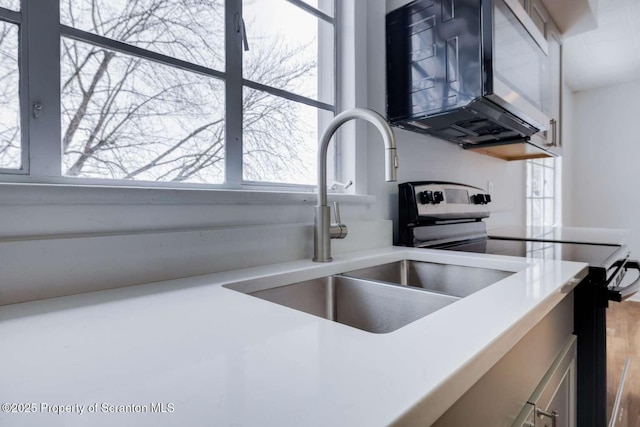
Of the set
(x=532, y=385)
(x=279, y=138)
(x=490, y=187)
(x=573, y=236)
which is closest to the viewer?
→ (x=532, y=385)

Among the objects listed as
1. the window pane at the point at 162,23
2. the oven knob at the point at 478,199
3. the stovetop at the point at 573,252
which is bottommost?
the stovetop at the point at 573,252

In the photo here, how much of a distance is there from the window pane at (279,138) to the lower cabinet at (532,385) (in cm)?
81

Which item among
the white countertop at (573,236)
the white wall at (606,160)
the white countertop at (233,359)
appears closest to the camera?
the white countertop at (233,359)

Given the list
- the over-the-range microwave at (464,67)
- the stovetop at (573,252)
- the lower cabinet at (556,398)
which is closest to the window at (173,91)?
the over-the-range microwave at (464,67)

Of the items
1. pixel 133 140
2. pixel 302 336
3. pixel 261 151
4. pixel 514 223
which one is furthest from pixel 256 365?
pixel 514 223

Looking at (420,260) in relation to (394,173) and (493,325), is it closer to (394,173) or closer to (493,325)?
(394,173)

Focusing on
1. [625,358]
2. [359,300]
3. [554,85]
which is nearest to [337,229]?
[359,300]

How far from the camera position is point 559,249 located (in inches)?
49.0

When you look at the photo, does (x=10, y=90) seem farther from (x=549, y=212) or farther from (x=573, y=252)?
(x=549, y=212)

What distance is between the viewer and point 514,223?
2660 mm

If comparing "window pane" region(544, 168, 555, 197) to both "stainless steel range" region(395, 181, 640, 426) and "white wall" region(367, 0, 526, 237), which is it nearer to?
"white wall" region(367, 0, 526, 237)

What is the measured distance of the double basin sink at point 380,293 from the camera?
73 centimetres

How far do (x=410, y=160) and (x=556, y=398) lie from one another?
1003 millimetres

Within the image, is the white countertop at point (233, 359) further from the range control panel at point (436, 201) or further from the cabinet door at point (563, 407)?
the range control panel at point (436, 201)
